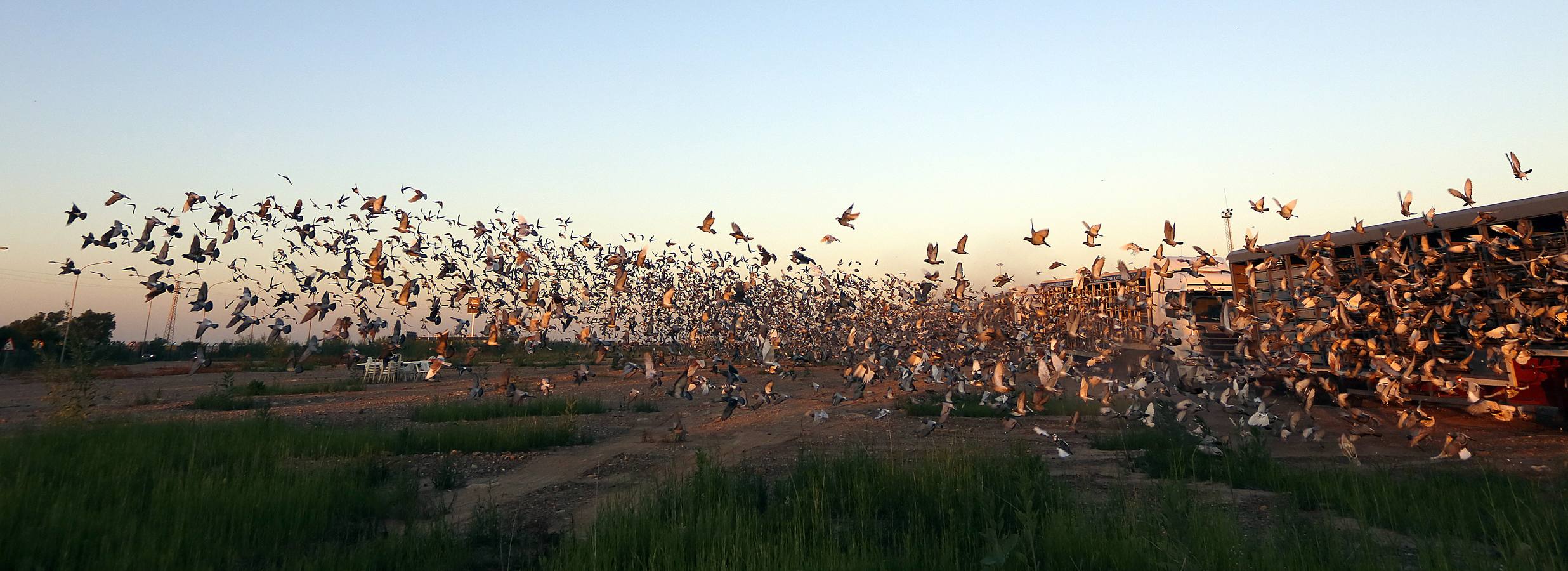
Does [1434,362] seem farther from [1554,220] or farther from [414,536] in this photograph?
[414,536]

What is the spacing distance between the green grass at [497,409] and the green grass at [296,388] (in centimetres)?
766

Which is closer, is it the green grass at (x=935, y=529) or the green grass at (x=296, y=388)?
the green grass at (x=935, y=529)

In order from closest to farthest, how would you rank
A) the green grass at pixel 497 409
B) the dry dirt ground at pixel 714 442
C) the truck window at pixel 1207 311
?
the dry dirt ground at pixel 714 442, the green grass at pixel 497 409, the truck window at pixel 1207 311

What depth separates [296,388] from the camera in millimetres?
21984

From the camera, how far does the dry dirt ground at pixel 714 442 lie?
26.2 feet

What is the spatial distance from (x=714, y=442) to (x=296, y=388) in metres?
17.3

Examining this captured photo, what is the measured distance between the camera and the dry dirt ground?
7.98 m

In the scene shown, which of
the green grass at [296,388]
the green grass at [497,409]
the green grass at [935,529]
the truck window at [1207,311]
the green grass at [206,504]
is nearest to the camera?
the green grass at [935,529]

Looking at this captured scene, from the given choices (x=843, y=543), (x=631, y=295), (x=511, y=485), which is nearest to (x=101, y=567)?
(x=511, y=485)

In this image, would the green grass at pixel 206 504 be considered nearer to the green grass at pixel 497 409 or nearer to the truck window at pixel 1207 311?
the green grass at pixel 497 409

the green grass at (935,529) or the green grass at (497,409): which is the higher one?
the green grass at (497,409)

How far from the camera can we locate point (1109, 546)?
452 centimetres

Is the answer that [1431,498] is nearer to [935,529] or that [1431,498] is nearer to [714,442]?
[935,529]

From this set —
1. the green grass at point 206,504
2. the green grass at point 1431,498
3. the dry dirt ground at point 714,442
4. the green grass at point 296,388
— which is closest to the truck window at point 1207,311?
the dry dirt ground at point 714,442
